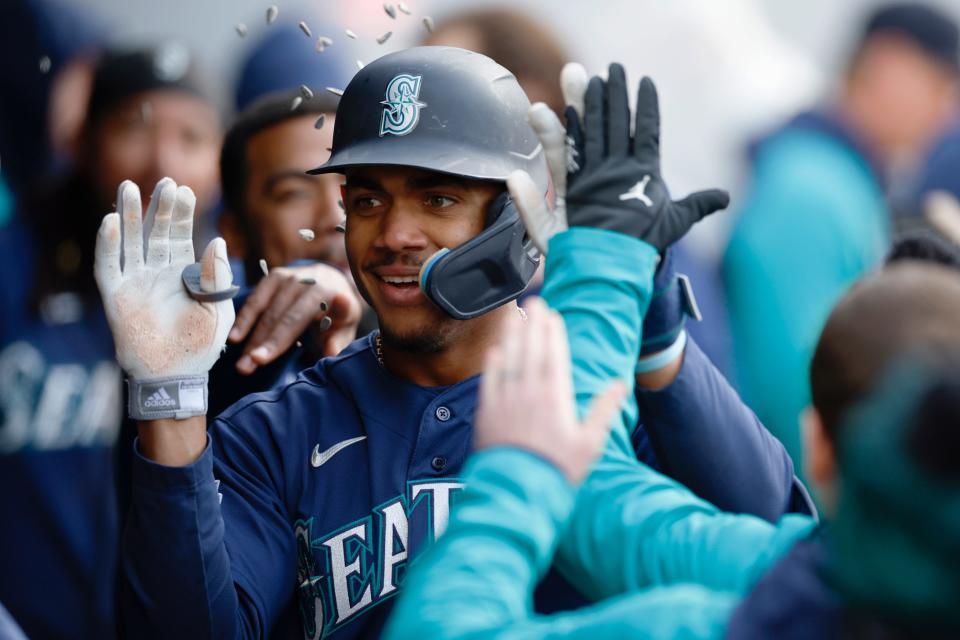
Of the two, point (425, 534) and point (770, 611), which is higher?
point (770, 611)

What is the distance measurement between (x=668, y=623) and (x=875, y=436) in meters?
0.37

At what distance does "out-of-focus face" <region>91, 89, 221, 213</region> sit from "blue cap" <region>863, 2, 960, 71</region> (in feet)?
9.05

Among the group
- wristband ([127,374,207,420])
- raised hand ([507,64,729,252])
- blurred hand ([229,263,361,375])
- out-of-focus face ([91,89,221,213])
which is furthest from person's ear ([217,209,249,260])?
raised hand ([507,64,729,252])

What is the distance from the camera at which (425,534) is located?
9.33ft

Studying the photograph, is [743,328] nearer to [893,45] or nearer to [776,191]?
[776,191]

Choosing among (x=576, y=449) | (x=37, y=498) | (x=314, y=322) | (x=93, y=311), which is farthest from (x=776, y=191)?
(x=576, y=449)

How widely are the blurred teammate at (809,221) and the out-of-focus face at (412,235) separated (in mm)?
1717

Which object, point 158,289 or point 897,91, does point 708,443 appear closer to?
point 158,289

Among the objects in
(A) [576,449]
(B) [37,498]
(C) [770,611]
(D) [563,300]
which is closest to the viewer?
(C) [770,611]

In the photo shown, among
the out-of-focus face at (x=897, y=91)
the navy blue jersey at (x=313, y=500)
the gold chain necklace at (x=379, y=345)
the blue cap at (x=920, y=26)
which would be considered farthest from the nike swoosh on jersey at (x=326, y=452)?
the blue cap at (x=920, y=26)

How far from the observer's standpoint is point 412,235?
3018 mm

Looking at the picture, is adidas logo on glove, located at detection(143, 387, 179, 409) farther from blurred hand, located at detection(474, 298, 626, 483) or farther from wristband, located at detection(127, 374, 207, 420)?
blurred hand, located at detection(474, 298, 626, 483)

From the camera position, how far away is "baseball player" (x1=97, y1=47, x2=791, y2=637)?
267 cm

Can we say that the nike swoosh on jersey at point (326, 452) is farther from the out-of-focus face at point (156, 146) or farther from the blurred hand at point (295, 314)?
the out-of-focus face at point (156, 146)
